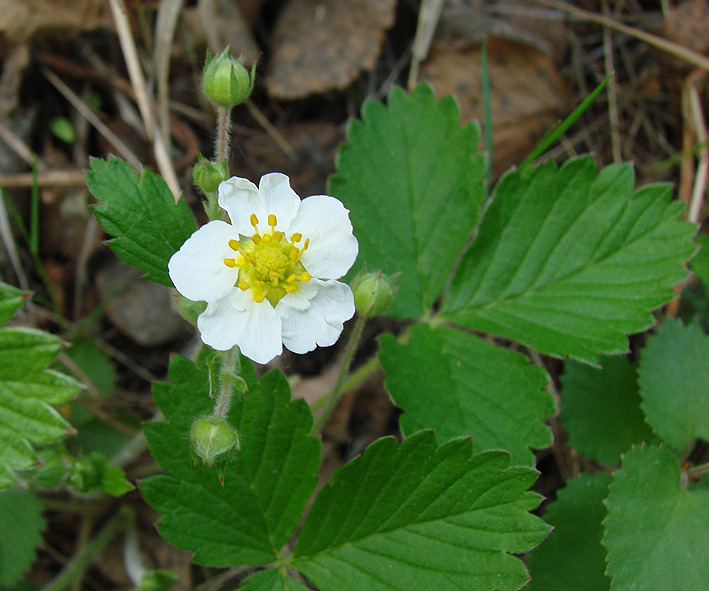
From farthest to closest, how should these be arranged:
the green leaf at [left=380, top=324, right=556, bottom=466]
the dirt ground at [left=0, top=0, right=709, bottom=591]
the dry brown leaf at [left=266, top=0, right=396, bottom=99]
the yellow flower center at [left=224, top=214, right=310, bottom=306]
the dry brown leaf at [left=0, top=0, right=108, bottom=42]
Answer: the dry brown leaf at [left=266, top=0, right=396, bottom=99], the dry brown leaf at [left=0, top=0, right=108, bottom=42], the dirt ground at [left=0, top=0, right=709, bottom=591], the green leaf at [left=380, top=324, right=556, bottom=466], the yellow flower center at [left=224, top=214, right=310, bottom=306]

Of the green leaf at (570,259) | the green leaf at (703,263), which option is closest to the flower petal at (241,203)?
the green leaf at (570,259)

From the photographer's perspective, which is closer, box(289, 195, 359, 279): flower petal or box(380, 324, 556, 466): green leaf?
box(289, 195, 359, 279): flower petal

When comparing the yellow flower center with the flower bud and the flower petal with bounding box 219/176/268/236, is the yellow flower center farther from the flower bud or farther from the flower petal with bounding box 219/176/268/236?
the flower bud

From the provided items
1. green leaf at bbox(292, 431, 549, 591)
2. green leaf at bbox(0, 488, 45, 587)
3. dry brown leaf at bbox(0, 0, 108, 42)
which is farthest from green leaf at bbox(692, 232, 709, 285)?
dry brown leaf at bbox(0, 0, 108, 42)

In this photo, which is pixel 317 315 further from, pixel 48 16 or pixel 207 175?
pixel 48 16

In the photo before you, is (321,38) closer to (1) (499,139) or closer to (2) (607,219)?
(1) (499,139)

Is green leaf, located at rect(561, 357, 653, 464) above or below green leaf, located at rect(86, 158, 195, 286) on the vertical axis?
below

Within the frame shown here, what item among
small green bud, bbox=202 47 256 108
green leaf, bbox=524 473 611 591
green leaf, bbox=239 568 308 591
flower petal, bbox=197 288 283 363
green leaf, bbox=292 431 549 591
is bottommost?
green leaf, bbox=239 568 308 591

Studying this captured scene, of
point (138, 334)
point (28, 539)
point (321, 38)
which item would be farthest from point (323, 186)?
point (28, 539)
